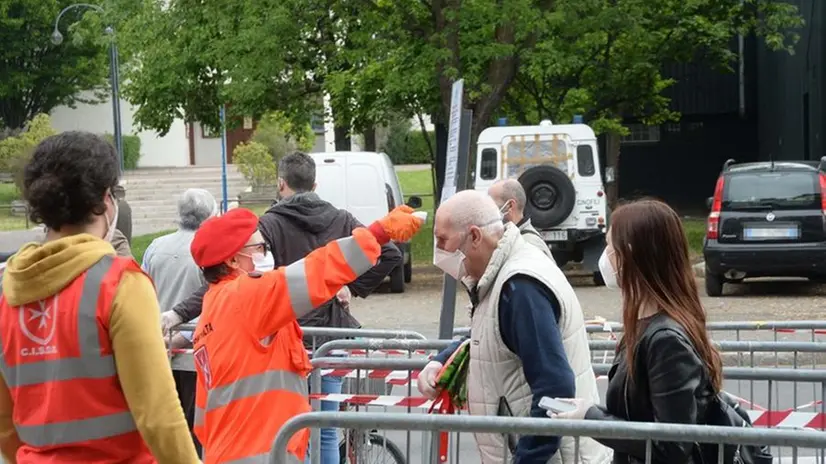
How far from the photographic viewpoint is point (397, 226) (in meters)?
4.72

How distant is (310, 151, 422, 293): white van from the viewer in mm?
19734

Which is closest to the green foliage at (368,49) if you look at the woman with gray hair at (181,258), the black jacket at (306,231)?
the woman with gray hair at (181,258)

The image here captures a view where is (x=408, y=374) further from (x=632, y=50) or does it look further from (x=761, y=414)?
(x=632, y=50)

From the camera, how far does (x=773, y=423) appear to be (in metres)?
5.71

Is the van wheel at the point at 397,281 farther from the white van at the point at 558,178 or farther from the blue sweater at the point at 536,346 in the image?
the blue sweater at the point at 536,346

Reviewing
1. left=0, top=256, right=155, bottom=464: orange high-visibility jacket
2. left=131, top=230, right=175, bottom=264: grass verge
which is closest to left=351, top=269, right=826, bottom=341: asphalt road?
left=131, top=230, right=175, bottom=264: grass verge

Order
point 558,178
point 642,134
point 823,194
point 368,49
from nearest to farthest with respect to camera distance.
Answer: point 823,194, point 558,178, point 368,49, point 642,134

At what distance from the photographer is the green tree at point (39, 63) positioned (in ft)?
154

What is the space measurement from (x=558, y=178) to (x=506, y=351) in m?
15.0

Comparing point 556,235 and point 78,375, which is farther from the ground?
point 78,375

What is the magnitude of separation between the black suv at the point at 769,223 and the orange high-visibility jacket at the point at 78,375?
14319 mm

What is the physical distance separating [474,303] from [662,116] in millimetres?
27718

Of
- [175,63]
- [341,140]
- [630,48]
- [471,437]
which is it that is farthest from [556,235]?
[341,140]

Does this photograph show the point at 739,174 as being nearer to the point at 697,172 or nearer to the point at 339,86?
the point at 339,86
